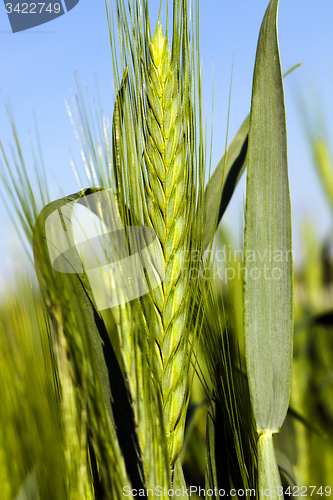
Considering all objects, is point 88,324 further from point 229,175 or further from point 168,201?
point 229,175

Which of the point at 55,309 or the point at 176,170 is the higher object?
the point at 176,170

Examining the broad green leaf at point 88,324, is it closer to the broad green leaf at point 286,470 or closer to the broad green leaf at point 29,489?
the broad green leaf at point 29,489

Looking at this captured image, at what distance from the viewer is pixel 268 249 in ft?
1.14

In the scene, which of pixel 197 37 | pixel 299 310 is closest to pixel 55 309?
pixel 197 37

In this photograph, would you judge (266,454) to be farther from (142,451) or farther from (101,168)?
(101,168)

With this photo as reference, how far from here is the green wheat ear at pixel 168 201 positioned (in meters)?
0.38

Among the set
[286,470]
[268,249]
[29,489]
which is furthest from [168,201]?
[286,470]

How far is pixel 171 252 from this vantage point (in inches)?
14.9

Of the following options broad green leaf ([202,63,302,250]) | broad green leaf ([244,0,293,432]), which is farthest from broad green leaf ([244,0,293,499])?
broad green leaf ([202,63,302,250])

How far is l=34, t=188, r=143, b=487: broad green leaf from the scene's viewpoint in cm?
31

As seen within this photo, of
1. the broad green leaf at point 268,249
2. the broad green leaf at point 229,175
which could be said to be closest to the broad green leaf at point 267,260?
the broad green leaf at point 268,249

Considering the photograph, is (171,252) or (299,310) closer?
(171,252)

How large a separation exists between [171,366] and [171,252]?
0.12m

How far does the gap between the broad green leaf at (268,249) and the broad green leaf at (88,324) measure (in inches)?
5.0
